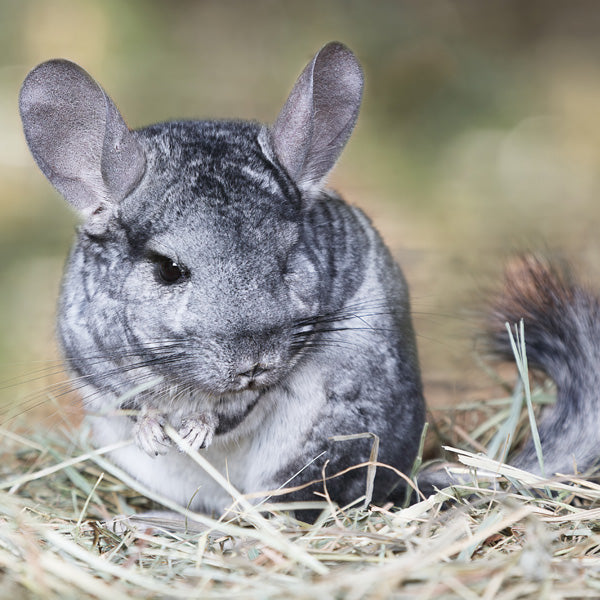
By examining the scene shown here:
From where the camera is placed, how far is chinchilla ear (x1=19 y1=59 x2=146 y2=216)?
2557 mm

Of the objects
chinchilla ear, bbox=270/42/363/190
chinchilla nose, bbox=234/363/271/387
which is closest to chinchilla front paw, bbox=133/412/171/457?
chinchilla nose, bbox=234/363/271/387

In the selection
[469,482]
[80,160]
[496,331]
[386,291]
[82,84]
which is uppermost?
[82,84]

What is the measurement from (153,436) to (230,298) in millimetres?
548

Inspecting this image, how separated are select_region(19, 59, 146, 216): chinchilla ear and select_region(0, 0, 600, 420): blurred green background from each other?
104 inches

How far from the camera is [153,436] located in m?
2.65

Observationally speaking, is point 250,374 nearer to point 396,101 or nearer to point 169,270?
point 169,270

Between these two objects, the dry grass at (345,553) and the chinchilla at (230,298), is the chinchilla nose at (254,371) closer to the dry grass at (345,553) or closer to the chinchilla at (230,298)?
the chinchilla at (230,298)

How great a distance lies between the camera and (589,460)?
2.93m

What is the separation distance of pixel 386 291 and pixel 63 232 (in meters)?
4.23

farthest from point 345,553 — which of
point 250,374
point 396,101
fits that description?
point 396,101

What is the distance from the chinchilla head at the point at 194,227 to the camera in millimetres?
2451

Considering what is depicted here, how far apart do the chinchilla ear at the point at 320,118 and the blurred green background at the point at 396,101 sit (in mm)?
2446

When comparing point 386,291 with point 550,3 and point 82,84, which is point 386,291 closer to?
point 82,84

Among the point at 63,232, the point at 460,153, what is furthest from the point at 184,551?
the point at 460,153
